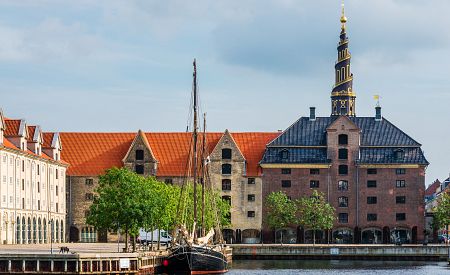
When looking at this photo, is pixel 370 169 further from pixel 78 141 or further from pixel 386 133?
pixel 78 141

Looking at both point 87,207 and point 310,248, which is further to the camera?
point 87,207

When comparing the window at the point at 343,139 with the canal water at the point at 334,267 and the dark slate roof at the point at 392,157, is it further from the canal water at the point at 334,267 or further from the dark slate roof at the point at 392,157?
the canal water at the point at 334,267

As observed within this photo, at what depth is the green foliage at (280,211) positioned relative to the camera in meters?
176

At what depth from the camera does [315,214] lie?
176 meters

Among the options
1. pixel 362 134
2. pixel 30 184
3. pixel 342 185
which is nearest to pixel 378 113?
pixel 362 134

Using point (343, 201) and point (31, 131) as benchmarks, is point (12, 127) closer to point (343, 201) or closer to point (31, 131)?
point (31, 131)

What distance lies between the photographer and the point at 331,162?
182250 millimetres

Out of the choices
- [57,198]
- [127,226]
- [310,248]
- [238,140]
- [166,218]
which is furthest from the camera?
[238,140]

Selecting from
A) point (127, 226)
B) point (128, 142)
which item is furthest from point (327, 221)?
point (127, 226)

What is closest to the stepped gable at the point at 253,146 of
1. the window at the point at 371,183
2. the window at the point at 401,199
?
the window at the point at 371,183

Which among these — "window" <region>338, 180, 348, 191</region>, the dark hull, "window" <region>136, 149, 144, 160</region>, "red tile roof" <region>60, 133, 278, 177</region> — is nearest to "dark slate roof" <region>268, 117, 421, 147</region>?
"red tile roof" <region>60, 133, 278, 177</region>

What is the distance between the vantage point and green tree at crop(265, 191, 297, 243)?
176000 millimetres

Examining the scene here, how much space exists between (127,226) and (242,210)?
179ft

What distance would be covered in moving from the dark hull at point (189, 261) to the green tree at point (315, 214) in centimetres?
5673
